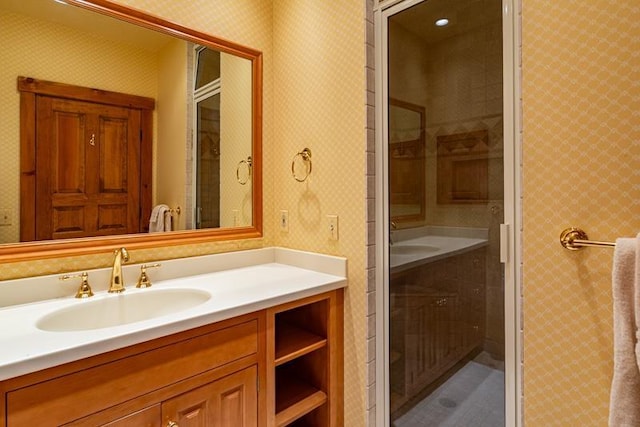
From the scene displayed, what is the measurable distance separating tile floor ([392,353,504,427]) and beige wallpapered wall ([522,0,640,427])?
0.13m

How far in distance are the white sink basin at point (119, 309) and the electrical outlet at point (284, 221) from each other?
0.66 m

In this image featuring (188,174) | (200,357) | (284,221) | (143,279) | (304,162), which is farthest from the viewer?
(284,221)

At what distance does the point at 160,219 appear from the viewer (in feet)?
5.35

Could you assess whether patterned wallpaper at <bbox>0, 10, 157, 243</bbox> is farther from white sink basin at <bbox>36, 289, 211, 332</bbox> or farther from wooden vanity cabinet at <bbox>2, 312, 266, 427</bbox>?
wooden vanity cabinet at <bbox>2, 312, 266, 427</bbox>

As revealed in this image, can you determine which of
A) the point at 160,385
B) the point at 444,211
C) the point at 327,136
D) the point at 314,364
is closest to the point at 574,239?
the point at 444,211

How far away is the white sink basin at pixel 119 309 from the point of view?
122 centimetres

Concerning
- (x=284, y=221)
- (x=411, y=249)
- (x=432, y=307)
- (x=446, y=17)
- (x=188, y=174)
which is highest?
(x=446, y=17)

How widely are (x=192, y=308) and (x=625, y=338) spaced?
4.12 feet

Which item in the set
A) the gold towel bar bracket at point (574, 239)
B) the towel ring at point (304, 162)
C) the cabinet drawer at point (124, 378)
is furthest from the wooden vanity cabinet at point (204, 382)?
the gold towel bar bracket at point (574, 239)

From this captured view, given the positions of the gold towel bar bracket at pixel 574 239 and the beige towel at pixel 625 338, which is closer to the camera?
the beige towel at pixel 625 338

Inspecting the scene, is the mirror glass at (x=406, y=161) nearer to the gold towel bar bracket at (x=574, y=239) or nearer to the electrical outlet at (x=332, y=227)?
the electrical outlet at (x=332, y=227)

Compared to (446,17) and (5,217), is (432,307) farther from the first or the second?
(5,217)

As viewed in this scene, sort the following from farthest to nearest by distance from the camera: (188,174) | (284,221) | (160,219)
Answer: (284,221) < (188,174) < (160,219)

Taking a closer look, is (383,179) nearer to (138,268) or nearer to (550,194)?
(550,194)
